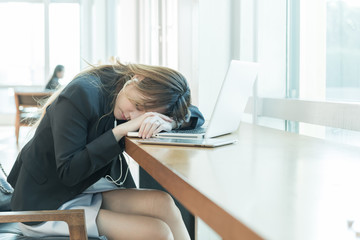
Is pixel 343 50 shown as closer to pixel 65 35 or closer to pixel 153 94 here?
pixel 153 94

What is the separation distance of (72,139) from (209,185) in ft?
2.22

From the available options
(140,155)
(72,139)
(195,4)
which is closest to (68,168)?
(72,139)

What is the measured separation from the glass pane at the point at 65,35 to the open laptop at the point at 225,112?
894 centimetres

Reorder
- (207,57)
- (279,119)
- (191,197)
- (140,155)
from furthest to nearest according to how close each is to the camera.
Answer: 1. (207,57)
2. (279,119)
3. (140,155)
4. (191,197)

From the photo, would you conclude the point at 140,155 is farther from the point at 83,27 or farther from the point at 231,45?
the point at 83,27

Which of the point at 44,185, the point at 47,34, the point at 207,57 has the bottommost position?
the point at 44,185

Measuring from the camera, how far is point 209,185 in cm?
77

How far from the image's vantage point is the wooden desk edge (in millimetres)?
565

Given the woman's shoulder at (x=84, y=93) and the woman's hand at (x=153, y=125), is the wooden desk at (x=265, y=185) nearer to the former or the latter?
the woman's hand at (x=153, y=125)

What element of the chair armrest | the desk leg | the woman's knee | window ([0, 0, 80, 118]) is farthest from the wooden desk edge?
window ([0, 0, 80, 118])

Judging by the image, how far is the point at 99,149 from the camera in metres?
1.34

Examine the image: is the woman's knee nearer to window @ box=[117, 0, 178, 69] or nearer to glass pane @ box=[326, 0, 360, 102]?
glass pane @ box=[326, 0, 360, 102]

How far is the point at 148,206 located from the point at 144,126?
281 mm

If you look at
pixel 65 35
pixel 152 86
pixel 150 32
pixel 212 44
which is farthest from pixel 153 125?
pixel 65 35
